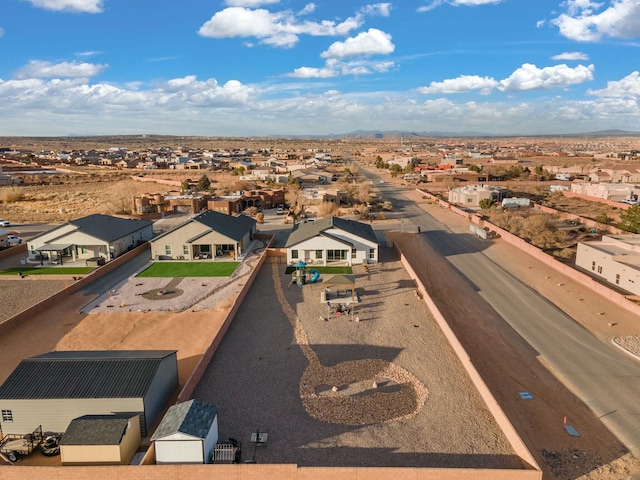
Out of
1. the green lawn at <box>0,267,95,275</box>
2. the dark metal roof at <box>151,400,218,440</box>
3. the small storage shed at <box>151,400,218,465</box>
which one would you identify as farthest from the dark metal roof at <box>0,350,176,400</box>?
the green lawn at <box>0,267,95,275</box>

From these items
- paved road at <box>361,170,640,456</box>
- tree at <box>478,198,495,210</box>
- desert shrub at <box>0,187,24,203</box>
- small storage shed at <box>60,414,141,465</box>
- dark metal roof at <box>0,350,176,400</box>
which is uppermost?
desert shrub at <box>0,187,24,203</box>

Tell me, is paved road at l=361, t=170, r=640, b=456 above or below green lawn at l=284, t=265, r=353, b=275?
below

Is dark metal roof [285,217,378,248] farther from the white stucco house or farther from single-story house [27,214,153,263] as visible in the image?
the white stucco house

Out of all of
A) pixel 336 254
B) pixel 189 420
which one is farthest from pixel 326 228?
pixel 189 420

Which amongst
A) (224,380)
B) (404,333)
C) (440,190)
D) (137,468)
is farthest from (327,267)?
(440,190)

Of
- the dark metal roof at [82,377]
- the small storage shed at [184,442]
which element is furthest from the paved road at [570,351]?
the dark metal roof at [82,377]

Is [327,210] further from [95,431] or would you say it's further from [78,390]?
[95,431]

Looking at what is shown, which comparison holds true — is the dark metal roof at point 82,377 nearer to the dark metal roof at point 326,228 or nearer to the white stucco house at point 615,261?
the dark metal roof at point 326,228
